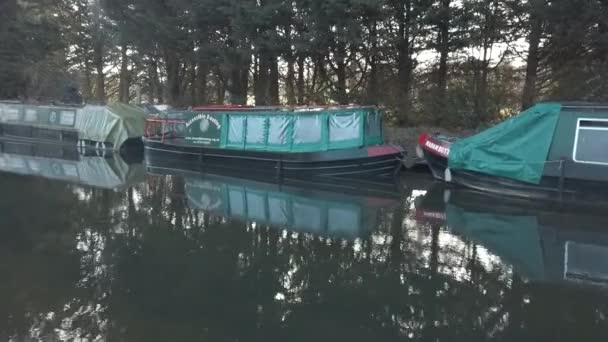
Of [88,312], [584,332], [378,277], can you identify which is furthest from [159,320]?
[584,332]

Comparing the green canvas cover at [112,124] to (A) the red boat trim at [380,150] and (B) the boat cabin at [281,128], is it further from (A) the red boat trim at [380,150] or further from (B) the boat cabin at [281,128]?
(A) the red boat trim at [380,150]

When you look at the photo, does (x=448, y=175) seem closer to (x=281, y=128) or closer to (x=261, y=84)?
(x=281, y=128)

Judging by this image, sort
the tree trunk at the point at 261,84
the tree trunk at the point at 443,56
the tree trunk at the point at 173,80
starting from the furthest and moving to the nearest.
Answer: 1. the tree trunk at the point at 173,80
2. the tree trunk at the point at 261,84
3. the tree trunk at the point at 443,56

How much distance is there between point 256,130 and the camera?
1353cm

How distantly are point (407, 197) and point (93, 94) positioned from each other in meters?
22.1

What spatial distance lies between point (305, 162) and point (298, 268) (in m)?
6.36

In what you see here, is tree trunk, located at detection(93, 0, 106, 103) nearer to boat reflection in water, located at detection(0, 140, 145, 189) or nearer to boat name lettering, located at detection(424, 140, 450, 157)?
boat reflection in water, located at detection(0, 140, 145, 189)

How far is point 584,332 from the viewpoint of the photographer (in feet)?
15.0

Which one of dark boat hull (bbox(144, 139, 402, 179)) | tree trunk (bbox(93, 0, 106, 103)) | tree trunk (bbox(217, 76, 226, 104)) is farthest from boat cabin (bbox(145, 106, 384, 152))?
tree trunk (bbox(93, 0, 106, 103))

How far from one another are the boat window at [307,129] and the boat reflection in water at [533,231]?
3000 mm

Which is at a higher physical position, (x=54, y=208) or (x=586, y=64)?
(x=586, y=64)

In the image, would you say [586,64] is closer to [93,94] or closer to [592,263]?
[592,263]

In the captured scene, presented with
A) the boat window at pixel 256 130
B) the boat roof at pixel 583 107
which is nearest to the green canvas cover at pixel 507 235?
the boat roof at pixel 583 107

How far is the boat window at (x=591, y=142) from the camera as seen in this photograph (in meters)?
9.47
